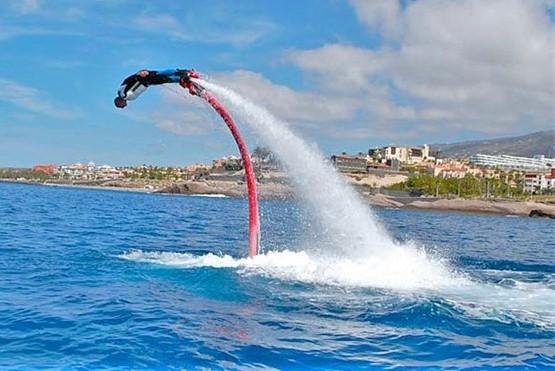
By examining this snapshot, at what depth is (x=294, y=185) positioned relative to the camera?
2656 cm

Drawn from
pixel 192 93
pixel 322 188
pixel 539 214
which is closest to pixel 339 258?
pixel 322 188

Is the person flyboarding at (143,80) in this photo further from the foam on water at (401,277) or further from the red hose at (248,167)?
the foam on water at (401,277)

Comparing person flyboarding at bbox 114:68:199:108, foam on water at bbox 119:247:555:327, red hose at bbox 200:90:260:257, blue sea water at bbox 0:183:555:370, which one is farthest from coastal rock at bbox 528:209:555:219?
person flyboarding at bbox 114:68:199:108

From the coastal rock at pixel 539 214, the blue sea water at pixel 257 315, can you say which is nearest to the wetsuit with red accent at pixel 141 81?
the blue sea water at pixel 257 315

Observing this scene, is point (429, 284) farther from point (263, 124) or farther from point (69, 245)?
point (69, 245)

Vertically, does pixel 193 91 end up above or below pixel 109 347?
above

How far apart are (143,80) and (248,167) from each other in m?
5.41

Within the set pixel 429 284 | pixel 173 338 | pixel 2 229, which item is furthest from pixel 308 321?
pixel 2 229

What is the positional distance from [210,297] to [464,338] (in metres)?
7.04

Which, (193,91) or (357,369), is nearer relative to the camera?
(357,369)

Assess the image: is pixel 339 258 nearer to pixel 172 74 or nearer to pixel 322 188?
pixel 322 188

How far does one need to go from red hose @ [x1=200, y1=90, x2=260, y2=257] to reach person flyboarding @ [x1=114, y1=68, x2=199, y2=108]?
1173mm

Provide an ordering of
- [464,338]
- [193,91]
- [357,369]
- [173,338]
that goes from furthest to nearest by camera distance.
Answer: [193,91], [464,338], [173,338], [357,369]

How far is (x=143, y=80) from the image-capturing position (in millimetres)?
23078
